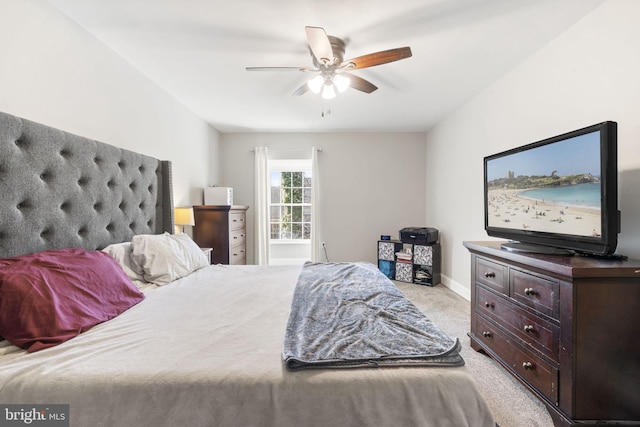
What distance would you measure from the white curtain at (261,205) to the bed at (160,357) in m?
2.67

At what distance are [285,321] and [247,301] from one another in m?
0.36

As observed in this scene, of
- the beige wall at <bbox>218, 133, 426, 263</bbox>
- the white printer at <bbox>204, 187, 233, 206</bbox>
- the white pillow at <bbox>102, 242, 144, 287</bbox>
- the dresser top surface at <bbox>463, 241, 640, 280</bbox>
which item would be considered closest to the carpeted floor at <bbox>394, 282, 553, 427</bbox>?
the dresser top surface at <bbox>463, 241, 640, 280</bbox>

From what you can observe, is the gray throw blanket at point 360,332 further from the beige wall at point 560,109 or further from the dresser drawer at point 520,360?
the beige wall at point 560,109

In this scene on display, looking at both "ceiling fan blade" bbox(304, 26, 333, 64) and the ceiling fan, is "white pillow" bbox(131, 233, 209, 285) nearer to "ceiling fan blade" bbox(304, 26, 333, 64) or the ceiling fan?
the ceiling fan

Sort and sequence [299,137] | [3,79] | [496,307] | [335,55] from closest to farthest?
[3,79], [496,307], [335,55], [299,137]

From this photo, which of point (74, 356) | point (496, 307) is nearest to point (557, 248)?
point (496, 307)

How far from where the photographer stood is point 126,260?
1854mm

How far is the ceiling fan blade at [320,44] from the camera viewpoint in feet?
5.32

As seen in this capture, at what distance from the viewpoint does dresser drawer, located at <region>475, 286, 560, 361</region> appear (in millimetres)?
1458

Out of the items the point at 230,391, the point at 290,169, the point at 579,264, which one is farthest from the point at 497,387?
the point at 290,169

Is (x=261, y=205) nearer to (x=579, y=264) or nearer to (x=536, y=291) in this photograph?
(x=536, y=291)

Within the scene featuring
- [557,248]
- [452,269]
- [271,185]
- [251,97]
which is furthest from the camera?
[271,185]

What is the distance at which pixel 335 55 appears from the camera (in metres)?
2.10

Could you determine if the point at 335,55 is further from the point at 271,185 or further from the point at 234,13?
the point at 271,185
